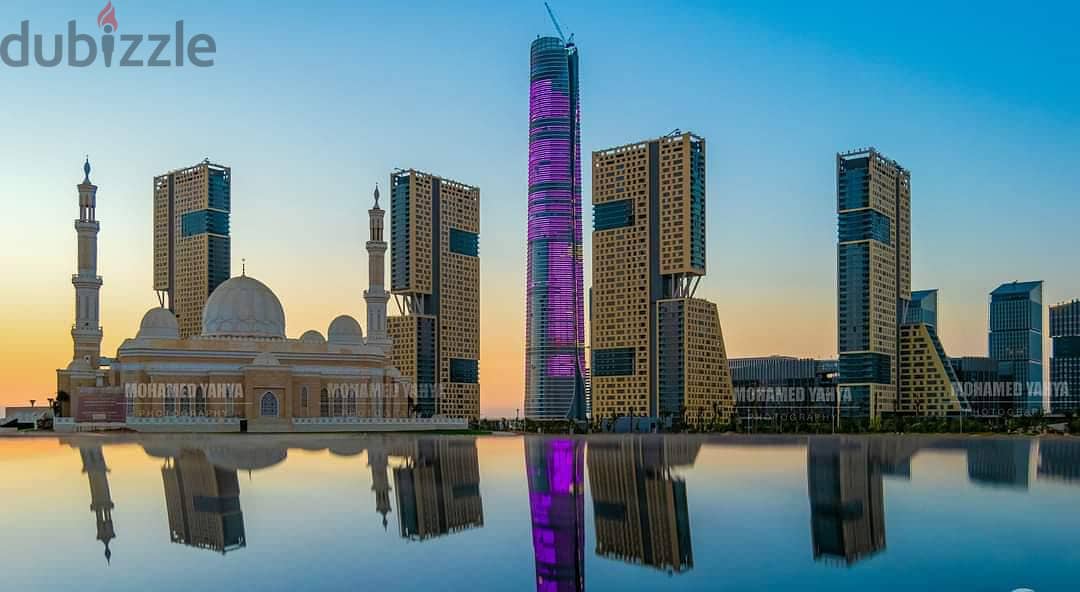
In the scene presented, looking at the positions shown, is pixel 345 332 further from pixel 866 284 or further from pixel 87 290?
pixel 866 284

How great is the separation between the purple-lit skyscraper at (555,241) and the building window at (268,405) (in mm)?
52619

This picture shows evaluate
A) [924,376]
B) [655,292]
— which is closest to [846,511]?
[655,292]

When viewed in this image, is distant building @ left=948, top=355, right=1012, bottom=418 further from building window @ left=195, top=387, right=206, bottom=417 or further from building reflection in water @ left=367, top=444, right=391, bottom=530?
building reflection in water @ left=367, top=444, right=391, bottom=530

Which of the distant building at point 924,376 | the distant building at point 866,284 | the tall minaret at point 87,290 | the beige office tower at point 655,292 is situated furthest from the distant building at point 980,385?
the tall minaret at point 87,290

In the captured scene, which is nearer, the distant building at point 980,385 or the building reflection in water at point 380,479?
the building reflection in water at point 380,479

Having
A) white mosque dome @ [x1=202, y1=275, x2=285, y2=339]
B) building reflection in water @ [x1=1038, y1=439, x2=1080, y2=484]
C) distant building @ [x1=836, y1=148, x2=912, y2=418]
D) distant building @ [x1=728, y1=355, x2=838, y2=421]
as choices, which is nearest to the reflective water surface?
building reflection in water @ [x1=1038, y1=439, x2=1080, y2=484]

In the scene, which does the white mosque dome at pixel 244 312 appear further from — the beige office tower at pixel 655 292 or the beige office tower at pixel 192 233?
the beige office tower at pixel 192 233

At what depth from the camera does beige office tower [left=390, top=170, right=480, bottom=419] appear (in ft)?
441

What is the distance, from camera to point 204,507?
1978 cm

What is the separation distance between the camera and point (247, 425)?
62656 millimetres

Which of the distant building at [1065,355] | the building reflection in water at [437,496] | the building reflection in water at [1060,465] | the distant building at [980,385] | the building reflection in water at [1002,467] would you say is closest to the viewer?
the building reflection in water at [437,496]

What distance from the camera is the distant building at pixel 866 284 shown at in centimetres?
12288

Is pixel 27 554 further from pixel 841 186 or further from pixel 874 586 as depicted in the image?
pixel 841 186

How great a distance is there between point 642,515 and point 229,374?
50.5 metres
